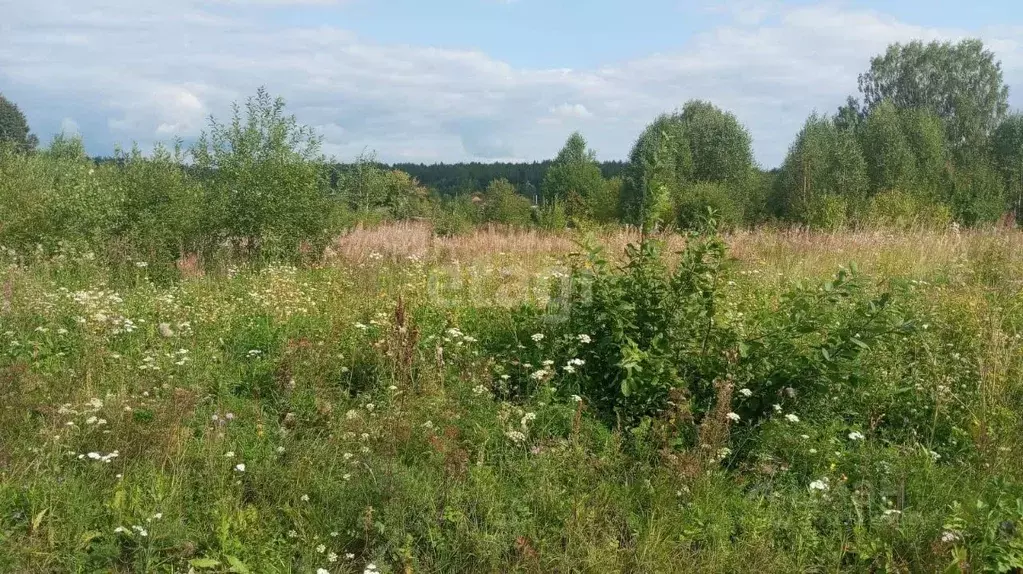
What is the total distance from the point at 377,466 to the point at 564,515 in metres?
1.00

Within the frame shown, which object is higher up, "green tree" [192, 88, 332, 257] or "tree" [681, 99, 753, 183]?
"tree" [681, 99, 753, 183]

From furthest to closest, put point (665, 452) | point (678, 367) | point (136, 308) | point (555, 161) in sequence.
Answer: point (555, 161)
point (136, 308)
point (678, 367)
point (665, 452)

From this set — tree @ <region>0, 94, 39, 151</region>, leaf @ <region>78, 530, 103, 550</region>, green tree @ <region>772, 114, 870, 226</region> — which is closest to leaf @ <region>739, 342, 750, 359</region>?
leaf @ <region>78, 530, 103, 550</region>

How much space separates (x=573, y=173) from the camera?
51938 millimetres

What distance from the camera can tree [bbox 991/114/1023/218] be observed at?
3850 cm

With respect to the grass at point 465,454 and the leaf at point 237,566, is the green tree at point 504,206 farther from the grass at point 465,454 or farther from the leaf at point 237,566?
the leaf at point 237,566

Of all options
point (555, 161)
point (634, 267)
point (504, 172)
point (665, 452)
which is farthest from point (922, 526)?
point (504, 172)

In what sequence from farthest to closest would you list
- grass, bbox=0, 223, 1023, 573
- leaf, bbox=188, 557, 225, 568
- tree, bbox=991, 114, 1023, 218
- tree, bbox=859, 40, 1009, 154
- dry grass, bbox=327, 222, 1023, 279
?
tree, bbox=859, 40, 1009, 154 < tree, bbox=991, 114, 1023, 218 < dry grass, bbox=327, 222, 1023, 279 < grass, bbox=0, 223, 1023, 573 < leaf, bbox=188, 557, 225, 568

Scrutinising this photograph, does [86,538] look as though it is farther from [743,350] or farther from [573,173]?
[573,173]

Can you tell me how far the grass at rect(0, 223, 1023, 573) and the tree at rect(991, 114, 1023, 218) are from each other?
3895 cm

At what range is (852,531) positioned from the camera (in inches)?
140

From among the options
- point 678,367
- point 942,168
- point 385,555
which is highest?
point 942,168

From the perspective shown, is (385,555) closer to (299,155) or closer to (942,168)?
(299,155)

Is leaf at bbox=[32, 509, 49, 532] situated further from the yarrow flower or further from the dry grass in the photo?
the dry grass
